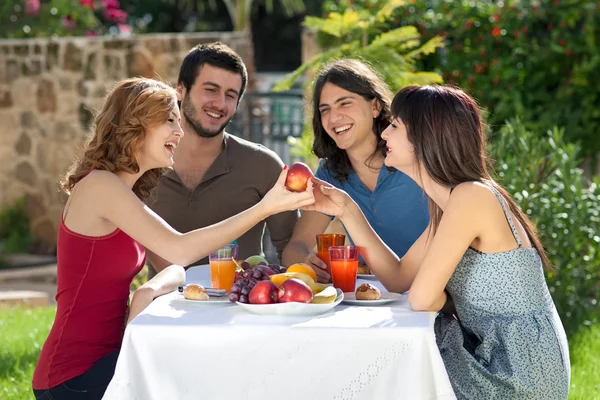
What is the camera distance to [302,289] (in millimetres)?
2715

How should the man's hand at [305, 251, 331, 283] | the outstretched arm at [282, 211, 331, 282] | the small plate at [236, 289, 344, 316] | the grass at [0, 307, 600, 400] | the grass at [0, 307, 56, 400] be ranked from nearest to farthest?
the small plate at [236, 289, 344, 316] → the man's hand at [305, 251, 331, 283] → the outstretched arm at [282, 211, 331, 282] → the grass at [0, 307, 600, 400] → the grass at [0, 307, 56, 400]

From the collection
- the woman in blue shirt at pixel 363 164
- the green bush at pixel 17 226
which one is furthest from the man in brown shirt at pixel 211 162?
the green bush at pixel 17 226

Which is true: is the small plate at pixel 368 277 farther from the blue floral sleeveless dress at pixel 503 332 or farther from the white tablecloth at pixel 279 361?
the white tablecloth at pixel 279 361

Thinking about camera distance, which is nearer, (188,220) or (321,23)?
(188,220)

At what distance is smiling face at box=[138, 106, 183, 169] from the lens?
10.8 feet

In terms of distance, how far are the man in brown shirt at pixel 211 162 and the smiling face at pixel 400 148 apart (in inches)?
52.9

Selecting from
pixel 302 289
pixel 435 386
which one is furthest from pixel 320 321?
pixel 435 386

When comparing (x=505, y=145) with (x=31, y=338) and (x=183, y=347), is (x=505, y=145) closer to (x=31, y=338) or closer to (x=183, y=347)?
(x=31, y=338)

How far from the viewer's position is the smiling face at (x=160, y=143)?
3299mm

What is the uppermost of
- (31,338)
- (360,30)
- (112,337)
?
(360,30)

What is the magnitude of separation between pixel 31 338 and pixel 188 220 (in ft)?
5.66

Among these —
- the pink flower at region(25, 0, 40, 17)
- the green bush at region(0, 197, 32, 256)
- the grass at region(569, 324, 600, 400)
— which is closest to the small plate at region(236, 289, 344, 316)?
the grass at region(569, 324, 600, 400)

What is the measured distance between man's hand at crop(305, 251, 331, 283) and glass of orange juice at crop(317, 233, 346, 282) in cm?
1

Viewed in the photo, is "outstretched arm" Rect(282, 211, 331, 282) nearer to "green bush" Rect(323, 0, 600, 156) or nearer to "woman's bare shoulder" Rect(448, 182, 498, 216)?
"woman's bare shoulder" Rect(448, 182, 498, 216)
